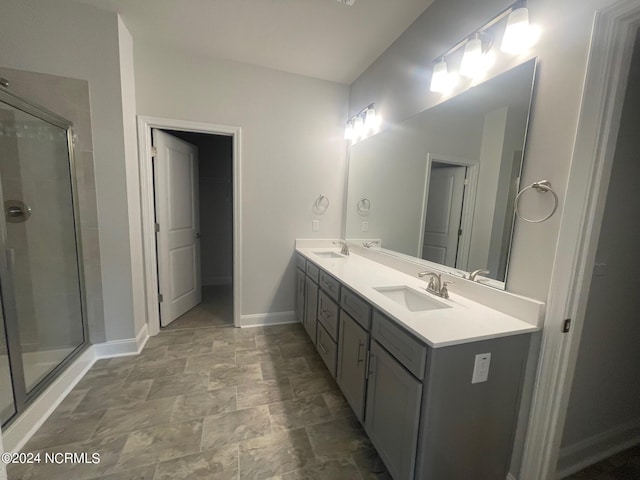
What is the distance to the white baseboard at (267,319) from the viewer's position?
2.82m

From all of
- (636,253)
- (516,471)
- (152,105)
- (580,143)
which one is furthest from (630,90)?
(152,105)

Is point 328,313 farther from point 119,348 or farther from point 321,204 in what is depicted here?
point 119,348

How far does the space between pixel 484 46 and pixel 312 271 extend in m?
1.84

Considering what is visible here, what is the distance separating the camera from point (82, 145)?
6.53ft

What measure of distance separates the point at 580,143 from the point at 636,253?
78 cm

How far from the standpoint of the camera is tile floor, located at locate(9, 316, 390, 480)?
1.30 metres

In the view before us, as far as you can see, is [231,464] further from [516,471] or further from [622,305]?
[622,305]

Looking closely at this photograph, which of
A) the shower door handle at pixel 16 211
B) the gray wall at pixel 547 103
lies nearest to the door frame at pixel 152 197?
the shower door handle at pixel 16 211

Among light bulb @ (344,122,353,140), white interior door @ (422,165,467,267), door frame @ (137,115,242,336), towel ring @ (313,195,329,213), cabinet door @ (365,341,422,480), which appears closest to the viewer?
cabinet door @ (365,341,422,480)

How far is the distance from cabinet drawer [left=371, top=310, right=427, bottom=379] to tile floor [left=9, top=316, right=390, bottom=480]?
70 centimetres

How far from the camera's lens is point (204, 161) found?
414cm

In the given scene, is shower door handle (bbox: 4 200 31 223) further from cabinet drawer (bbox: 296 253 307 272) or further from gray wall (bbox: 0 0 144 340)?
cabinet drawer (bbox: 296 253 307 272)

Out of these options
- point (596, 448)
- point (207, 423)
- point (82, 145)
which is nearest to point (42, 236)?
point (82, 145)

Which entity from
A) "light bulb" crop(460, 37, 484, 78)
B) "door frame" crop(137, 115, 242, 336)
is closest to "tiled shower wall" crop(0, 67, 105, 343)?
"door frame" crop(137, 115, 242, 336)
